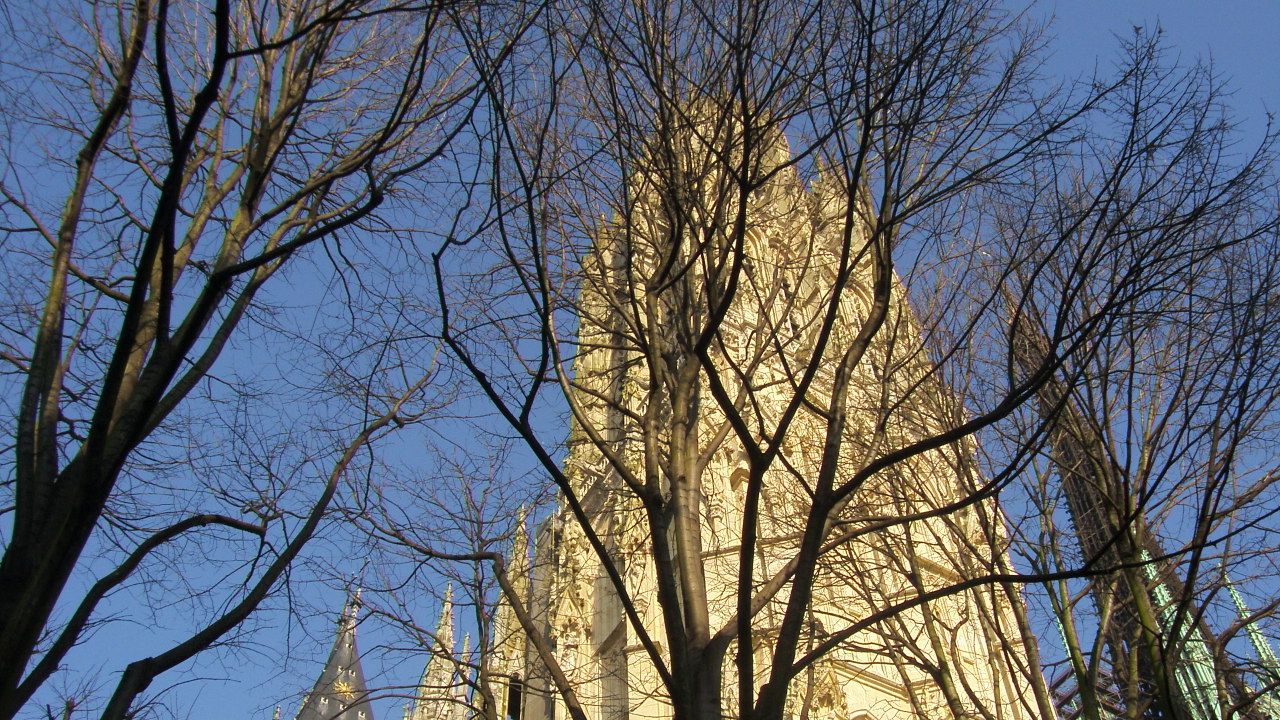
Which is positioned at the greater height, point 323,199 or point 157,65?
point 323,199

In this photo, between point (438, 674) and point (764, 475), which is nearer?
point (764, 475)

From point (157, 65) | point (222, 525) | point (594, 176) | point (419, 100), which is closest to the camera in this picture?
point (157, 65)

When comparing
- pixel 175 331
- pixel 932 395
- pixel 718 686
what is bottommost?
pixel 718 686

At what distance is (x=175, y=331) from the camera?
5.06m

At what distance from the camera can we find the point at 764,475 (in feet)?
39.5

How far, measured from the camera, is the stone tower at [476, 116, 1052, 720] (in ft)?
19.5

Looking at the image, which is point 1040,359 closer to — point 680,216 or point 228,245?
point 680,216

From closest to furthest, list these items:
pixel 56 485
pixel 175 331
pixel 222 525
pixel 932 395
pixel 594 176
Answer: pixel 56 485 < pixel 175 331 < pixel 222 525 < pixel 594 176 < pixel 932 395

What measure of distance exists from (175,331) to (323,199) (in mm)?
1882

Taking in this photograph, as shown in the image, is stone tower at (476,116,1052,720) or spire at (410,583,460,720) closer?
stone tower at (476,116,1052,720)

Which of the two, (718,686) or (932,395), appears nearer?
(718,686)

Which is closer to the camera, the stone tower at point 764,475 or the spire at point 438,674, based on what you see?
the stone tower at point 764,475

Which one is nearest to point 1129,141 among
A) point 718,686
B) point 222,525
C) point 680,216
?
point 680,216

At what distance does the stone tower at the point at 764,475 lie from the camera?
594cm
